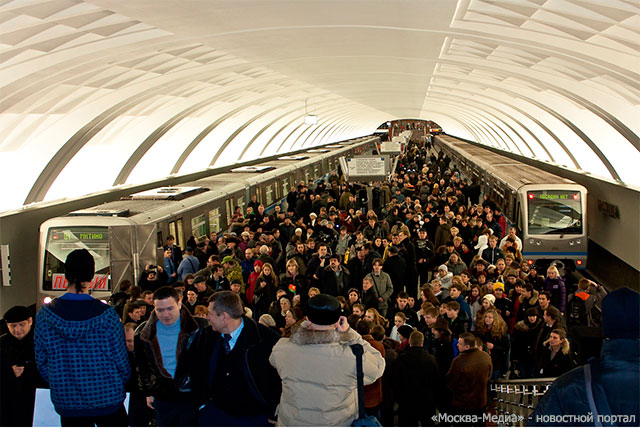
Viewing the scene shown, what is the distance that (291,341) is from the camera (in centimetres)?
377

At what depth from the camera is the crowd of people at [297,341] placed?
12.4ft

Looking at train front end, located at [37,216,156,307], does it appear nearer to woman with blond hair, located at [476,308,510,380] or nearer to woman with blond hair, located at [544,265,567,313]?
woman with blond hair, located at [476,308,510,380]

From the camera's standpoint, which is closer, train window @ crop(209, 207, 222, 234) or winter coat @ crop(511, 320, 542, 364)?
winter coat @ crop(511, 320, 542, 364)

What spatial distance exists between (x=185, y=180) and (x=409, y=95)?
1455 cm

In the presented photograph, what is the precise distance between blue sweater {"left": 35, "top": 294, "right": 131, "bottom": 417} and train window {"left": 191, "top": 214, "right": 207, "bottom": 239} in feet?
38.6

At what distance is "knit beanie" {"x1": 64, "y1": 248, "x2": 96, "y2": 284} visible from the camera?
387 centimetres

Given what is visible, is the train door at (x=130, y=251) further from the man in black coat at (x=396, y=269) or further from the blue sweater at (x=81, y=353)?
the blue sweater at (x=81, y=353)

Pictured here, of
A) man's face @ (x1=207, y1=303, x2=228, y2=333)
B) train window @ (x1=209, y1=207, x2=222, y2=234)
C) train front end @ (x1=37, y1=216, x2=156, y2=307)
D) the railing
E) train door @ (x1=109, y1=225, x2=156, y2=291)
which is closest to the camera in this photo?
man's face @ (x1=207, y1=303, x2=228, y2=333)

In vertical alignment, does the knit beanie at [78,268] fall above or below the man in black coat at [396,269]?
above

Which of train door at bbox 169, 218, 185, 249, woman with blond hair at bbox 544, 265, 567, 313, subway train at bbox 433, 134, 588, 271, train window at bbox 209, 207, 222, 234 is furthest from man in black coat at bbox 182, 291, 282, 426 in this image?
subway train at bbox 433, 134, 588, 271

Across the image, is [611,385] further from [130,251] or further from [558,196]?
[558,196]

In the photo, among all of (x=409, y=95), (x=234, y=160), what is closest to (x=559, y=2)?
(x=409, y=95)

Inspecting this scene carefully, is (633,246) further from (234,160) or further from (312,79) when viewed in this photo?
(234,160)

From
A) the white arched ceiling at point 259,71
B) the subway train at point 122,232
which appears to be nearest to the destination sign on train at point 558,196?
the white arched ceiling at point 259,71
